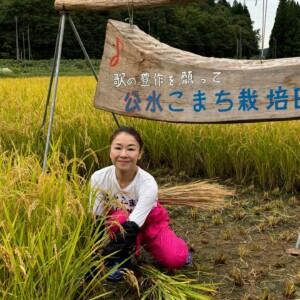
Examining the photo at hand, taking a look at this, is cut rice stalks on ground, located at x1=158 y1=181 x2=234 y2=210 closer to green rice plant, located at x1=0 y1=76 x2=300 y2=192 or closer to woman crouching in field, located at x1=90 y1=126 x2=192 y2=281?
woman crouching in field, located at x1=90 y1=126 x2=192 y2=281

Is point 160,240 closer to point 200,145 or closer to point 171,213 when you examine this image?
point 171,213

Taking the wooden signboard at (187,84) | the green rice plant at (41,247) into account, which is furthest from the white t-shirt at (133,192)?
the wooden signboard at (187,84)

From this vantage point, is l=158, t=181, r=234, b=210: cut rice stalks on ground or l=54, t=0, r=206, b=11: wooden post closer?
l=158, t=181, r=234, b=210: cut rice stalks on ground

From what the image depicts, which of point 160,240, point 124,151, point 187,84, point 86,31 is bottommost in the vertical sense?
point 160,240

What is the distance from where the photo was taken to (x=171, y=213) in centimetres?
271

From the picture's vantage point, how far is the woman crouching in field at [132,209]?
1739 mm

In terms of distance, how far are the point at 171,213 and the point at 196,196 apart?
12.3 inches

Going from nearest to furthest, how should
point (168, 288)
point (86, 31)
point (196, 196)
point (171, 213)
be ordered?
point (168, 288) < point (196, 196) < point (171, 213) < point (86, 31)

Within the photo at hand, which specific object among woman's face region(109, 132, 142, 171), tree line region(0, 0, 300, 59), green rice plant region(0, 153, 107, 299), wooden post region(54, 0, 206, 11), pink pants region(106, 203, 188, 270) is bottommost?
pink pants region(106, 203, 188, 270)

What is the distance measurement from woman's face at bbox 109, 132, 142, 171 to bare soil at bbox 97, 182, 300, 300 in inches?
18.9

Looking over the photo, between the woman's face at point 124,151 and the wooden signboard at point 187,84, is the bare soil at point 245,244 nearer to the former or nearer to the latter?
the woman's face at point 124,151

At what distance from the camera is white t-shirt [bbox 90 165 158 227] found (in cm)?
179

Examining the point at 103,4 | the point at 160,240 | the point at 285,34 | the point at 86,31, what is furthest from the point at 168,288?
the point at 285,34

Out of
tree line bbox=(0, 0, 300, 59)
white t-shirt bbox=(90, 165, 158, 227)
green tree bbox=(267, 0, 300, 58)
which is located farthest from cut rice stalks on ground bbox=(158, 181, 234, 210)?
green tree bbox=(267, 0, 300, 58)
